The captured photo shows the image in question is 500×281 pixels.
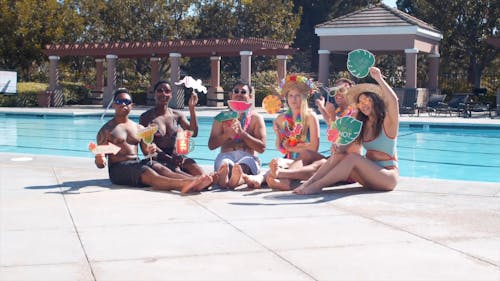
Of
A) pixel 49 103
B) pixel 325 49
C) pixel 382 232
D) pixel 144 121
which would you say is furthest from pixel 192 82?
pixel 49 103

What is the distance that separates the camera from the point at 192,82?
7.41m

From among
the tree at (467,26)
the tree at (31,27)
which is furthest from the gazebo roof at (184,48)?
the tree at (467,26)

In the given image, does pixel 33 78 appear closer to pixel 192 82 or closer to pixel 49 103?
pixel 49 103

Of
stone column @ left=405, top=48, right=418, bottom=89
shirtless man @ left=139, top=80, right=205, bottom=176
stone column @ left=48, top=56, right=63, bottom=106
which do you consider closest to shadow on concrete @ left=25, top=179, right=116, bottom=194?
shirtless man @ left=139, top=80, right=205, bottom=176

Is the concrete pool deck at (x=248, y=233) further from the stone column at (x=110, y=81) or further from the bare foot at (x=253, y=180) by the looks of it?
the stone column at (x=110, y=81)

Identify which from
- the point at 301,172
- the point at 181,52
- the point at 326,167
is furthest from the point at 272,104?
the point at 181,52

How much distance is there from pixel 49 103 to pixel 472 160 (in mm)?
20644

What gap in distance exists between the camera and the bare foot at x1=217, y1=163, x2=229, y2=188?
7.16 m

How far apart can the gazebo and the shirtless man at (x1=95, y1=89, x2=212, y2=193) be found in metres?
18.2

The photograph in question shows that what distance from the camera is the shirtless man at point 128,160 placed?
23.1 ft

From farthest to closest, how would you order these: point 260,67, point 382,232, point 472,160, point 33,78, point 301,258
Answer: point 260,67
point 33,78
point 472,160
point 382,232
point 301,258

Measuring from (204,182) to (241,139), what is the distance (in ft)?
2.77

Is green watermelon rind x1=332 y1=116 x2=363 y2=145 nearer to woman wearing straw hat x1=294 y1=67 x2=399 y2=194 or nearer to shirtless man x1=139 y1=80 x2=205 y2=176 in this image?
woman wearing straw hat x1=294 y1=67 x2=399 y2=194

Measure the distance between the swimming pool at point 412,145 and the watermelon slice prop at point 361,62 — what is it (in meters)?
4.48
